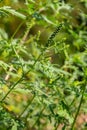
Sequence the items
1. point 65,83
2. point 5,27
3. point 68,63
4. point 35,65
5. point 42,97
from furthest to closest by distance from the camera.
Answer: point 5,27, point 68,63, point 65,83, point 42,97, point 35,65

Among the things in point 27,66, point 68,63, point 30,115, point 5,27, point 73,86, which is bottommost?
point 5,27

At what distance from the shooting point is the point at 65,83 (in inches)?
113

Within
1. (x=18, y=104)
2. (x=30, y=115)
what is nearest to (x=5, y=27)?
(x=18, y=104)

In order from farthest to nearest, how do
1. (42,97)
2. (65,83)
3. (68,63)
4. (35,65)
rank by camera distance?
(68,63) → (65,83) → (42,97) → (35,65)

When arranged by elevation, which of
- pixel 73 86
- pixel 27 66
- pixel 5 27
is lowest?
pixel 5 27

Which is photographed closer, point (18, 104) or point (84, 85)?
point (84, 85)

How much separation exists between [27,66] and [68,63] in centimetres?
104

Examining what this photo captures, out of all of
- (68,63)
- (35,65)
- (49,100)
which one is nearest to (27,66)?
(35,65)

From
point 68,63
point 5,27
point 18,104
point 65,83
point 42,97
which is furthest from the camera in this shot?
point 5,27

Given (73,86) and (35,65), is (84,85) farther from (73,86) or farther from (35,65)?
(35,65)

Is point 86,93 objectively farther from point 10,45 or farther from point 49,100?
point 10,45

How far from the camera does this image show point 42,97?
8.46ft

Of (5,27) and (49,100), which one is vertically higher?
(49,100)

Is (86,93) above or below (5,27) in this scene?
above
